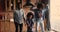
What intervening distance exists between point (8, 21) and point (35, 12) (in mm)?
286

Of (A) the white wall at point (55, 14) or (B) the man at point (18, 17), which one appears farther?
(A) the white wall at point (55, 14)

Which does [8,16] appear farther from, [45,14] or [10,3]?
[45,14]

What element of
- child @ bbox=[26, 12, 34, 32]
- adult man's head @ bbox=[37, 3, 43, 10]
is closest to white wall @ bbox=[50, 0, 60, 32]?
adult man's head @ bbox=[37, 3, 43, 10]

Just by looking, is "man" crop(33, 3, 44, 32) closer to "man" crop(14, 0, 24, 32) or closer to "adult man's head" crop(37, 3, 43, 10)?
"adult man's head" crop(37, 3, 43, 10)

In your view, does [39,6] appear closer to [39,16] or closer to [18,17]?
[39,16]

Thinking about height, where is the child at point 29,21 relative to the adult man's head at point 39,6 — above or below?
below

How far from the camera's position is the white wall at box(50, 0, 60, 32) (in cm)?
141

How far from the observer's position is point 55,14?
142 centimetres

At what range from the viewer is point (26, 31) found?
134cm

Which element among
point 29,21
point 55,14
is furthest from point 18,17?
point 55,14

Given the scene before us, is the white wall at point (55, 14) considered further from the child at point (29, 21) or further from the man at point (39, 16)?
the child at point (29, 21)

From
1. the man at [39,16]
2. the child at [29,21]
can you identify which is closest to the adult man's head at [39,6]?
the man at [39,16]

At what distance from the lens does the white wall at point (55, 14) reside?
1408mm

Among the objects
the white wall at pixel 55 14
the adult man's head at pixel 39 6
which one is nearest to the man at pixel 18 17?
the adult man's head at pixel 39 6
